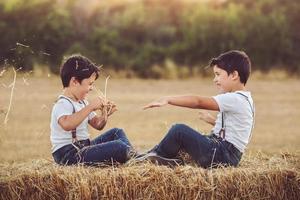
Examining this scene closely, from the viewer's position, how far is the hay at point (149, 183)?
569 cm

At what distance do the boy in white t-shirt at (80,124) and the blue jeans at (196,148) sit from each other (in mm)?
320

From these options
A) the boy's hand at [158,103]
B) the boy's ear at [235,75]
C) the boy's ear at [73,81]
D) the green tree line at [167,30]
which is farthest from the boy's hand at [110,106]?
the green tree line at [167,30]

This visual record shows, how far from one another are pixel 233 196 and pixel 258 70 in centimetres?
1838

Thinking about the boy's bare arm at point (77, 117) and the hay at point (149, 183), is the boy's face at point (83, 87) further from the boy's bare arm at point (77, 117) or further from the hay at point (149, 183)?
the hay at point (149, 183)

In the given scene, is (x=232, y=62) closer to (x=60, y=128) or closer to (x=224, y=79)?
(x=224, y=79)

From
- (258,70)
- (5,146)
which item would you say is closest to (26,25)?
(258,70)

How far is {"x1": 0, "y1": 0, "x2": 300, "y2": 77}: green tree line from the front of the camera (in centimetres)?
2394

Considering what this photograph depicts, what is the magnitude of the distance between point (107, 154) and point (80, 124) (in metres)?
0.50

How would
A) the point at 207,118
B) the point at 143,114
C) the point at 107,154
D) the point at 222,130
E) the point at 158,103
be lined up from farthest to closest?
the point at 143,114
the point at 207,118
the point at 222,130
the point at 107,154
the point at 158,103

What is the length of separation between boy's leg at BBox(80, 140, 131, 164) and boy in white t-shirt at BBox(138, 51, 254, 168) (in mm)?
144

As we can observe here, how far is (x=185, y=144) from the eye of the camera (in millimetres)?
6352

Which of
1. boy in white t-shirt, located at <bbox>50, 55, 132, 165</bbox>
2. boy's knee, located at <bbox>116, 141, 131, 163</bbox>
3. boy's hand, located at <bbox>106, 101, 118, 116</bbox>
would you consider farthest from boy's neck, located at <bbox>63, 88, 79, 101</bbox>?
boy's knee, located at <bbox>116, 141, 131, 163</bbox>

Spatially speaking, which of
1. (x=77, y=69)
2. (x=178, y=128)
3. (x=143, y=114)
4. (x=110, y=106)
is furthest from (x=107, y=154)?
(x=143, y=114)

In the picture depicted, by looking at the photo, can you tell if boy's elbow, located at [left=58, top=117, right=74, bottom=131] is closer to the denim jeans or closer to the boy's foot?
the denim jeans
